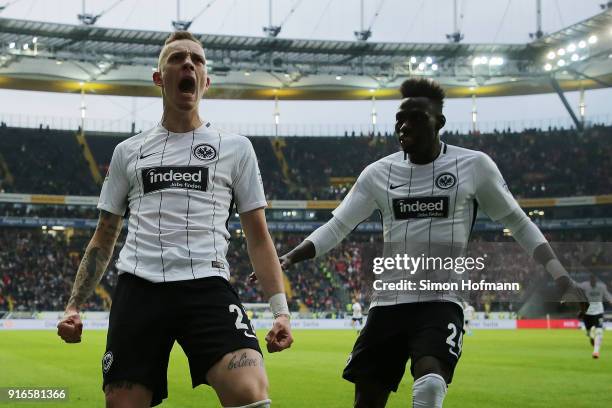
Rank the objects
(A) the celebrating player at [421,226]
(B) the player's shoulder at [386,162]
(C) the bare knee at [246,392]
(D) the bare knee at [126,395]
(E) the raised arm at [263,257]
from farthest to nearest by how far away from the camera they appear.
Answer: (B) the player's shoulder at [386,162] < (A) the celebrating player at [421,226] < (E) the raised arm at [263,257] < (D) the bare knee at [126,395] < (C) the bare knee at [246,392]

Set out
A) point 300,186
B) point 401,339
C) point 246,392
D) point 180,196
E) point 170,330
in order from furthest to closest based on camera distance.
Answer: point 300,186 < point 401,339 < point 180,196 < point 170,330 < point 246,392

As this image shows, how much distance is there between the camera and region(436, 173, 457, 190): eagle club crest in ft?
18.4

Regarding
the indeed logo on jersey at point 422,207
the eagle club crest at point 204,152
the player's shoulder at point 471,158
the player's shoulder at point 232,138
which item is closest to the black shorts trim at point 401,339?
the indeed logo on jersey at point 422,207

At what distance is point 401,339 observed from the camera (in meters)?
5.41

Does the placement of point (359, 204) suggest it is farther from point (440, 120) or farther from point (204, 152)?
point (204, 152)

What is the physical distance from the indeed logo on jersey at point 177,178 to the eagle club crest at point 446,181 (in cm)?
191

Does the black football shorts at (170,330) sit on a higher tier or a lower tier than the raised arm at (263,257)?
lower

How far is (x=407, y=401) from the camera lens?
11.9m

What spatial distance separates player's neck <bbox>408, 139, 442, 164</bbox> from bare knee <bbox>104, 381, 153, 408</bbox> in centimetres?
256

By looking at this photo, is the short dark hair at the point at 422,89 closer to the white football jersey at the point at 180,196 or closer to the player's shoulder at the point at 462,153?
the player's shoulder at the point at 462,153

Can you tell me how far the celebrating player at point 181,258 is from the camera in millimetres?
4023

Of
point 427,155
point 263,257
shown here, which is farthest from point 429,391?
point 427,155

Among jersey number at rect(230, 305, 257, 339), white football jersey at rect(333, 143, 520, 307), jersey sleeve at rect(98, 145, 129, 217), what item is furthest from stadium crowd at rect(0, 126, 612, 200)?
jersey number at rect(230, 305, 257, 339)

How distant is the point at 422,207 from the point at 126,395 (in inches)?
95.4
